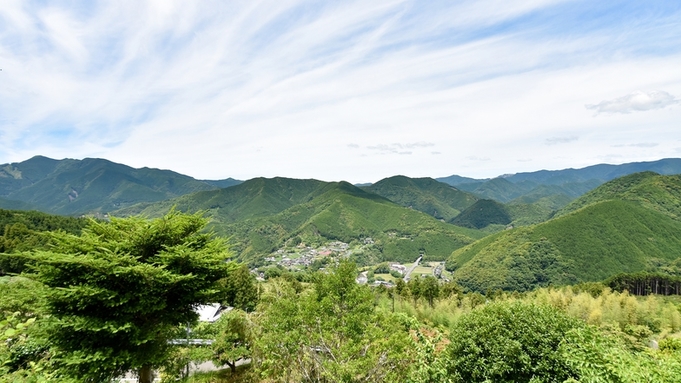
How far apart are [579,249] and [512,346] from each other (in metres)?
99.8

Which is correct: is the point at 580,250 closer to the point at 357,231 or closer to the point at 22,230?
the point at 357,231

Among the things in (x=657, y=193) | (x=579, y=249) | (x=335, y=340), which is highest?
(x=657, y=193)

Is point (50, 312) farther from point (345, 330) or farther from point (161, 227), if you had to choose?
point (345, 330)

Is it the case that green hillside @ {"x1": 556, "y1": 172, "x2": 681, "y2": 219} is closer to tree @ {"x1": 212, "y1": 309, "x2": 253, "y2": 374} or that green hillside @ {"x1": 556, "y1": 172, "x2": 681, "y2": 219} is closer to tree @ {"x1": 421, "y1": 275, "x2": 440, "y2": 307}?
tree @ {"x1": 421, "y1": 275, "x2": 440, "y2": 307}

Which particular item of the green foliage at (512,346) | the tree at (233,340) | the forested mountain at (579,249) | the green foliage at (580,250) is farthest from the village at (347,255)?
the green foliage at (512,346)

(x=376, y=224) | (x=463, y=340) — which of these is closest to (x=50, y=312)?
(x=463, y=340)

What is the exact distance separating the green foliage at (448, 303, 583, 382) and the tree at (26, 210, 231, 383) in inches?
335

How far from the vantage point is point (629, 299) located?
30.8 m

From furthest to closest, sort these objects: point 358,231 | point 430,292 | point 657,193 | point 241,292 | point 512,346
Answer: point 358,231, point 657,193, point 430,292, point 241,292, point 512,346

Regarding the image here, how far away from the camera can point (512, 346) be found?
8.78 metres

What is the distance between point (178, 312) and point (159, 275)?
2.69 metres

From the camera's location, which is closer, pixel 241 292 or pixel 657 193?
pixel 241 292

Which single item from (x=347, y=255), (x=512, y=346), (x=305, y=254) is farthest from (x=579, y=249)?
(x=512, y=346)

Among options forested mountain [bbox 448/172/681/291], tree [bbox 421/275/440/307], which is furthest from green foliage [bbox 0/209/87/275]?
forested mountain [bbox 448/172/681/291]
